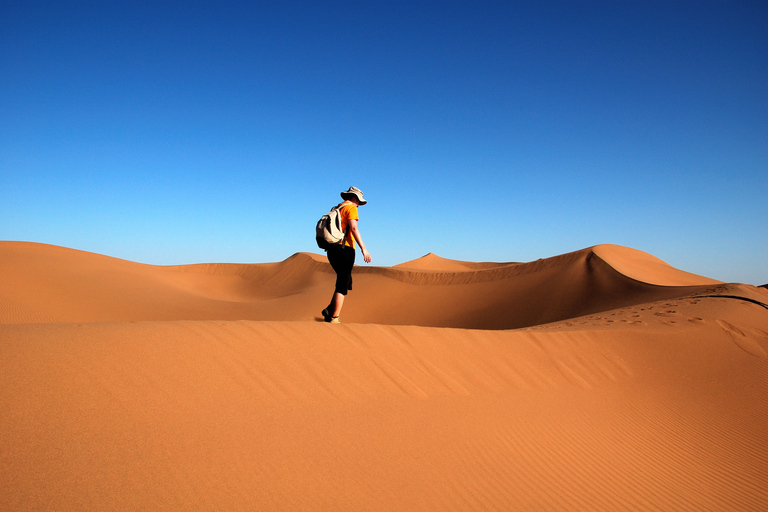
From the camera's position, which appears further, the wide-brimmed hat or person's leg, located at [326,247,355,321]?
the wide-brimmed hat

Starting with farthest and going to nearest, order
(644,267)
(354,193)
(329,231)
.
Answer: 1. (644,267)
2. (354,193)
3. (329,231)

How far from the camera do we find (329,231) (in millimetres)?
5059

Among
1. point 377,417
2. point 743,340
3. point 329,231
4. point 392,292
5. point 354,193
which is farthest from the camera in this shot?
point 392,292

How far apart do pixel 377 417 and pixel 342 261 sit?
2.34 metres

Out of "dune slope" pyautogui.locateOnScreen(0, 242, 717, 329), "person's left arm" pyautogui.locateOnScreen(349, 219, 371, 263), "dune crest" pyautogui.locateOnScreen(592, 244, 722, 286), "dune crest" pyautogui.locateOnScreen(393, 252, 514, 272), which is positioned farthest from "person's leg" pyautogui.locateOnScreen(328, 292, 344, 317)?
"dune crest" pyautogui.locateOnScreen(393, 252, 514, 272)

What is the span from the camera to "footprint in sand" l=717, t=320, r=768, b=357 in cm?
598

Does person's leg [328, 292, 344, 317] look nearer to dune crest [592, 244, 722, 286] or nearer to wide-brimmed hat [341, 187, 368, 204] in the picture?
wide-brimmed hat [341, 187, 368, 204]

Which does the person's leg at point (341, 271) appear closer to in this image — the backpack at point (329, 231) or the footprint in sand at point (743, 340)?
the backpack at point (329, 231)

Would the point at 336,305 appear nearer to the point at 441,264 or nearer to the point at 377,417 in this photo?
the point at 377,417

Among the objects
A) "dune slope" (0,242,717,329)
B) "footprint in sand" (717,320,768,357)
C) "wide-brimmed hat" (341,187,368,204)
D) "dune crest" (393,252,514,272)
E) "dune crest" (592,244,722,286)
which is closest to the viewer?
"wide-brimmed hat" (341,187,368,204)

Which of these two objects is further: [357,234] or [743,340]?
[743,340]

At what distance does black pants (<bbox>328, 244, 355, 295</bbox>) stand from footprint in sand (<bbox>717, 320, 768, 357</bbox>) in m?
5.79

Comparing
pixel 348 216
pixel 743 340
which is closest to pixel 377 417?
pixel 348 216

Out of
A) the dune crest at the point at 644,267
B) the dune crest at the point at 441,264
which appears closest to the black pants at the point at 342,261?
the dune crest at the point at 644,267
